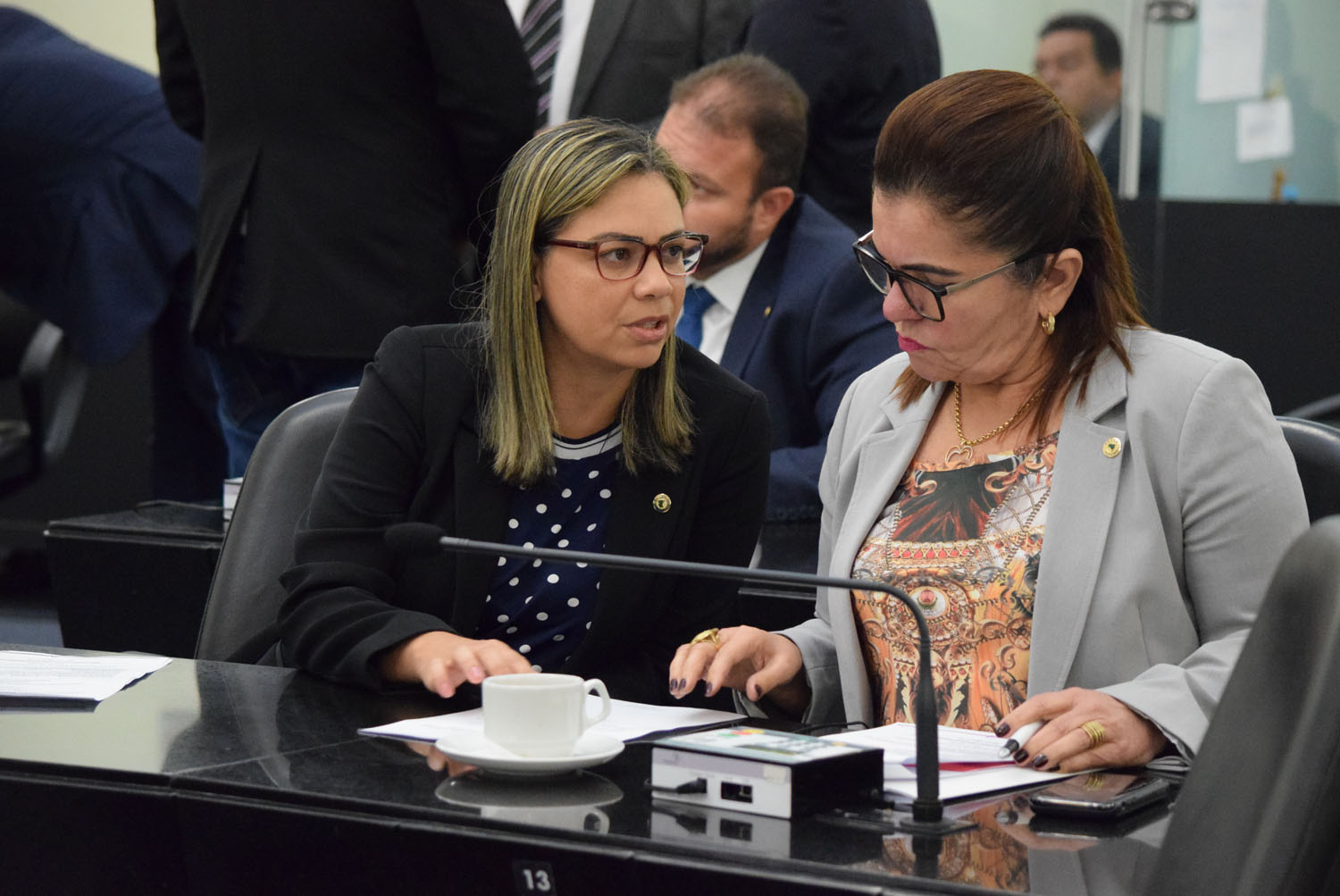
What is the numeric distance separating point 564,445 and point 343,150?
1174 mm

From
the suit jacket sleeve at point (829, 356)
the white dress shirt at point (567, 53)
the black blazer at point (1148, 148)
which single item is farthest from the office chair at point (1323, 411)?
the white dress shirt at point (567, 53)

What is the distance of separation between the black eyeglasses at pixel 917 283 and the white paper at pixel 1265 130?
348cm

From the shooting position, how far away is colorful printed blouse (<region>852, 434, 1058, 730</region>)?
66.0 inches

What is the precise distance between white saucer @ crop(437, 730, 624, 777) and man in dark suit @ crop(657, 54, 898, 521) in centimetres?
143

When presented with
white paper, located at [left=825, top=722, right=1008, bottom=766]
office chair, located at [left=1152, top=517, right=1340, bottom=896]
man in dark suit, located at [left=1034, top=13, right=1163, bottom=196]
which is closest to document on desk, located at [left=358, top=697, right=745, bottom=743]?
white paper, located at [left=825, top=722, right=1008, bottom=766]

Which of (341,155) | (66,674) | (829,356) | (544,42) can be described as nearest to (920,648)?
(66,674)

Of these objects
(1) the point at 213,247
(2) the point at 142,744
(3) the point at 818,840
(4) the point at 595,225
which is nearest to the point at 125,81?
(1) the point at 213,247

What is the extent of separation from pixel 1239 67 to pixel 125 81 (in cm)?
305

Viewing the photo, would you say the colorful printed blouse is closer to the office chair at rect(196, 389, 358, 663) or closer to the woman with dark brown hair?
the woman with dark brown hair

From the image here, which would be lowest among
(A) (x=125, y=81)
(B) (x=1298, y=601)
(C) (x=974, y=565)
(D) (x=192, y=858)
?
(D) (x=192, y=858)

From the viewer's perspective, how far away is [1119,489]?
1631 millimetres

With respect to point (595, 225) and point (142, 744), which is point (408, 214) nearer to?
point (595, 225)

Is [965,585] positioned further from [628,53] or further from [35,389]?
[35,389]

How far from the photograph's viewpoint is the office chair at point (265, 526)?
6.86 ft
